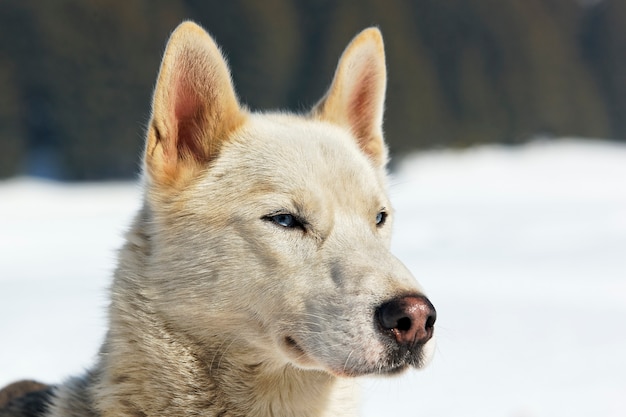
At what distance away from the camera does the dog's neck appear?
7.61 ft

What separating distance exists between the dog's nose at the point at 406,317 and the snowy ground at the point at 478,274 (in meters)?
0.56

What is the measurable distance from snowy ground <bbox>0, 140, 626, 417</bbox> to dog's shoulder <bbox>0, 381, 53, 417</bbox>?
0.35 m

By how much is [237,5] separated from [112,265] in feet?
30.8

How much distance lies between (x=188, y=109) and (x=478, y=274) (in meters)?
5.49

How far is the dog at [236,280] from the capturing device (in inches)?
86.2

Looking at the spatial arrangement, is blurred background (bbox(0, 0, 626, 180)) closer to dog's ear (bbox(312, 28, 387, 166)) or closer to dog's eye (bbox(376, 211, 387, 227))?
dog's ear (bbox(312, 28, 387, 166))

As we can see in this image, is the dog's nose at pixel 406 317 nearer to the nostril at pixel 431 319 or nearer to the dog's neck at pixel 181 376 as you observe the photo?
the nostril at pixel 431 319

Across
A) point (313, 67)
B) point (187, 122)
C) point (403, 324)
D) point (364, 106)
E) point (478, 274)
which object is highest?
point (313, 67)

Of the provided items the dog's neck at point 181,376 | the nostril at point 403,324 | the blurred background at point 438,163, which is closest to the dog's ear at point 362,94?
the dog's neck at point 181,376

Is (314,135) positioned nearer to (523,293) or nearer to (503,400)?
(503,400)

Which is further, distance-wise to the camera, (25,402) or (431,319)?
(25,402)

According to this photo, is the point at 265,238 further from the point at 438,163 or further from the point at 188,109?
the point at 438,163

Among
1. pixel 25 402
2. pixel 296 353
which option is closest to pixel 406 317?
pixel 296 353

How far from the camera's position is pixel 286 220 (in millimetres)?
2400
